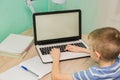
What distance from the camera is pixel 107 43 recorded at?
1.05 metres

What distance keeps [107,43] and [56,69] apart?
0.35m

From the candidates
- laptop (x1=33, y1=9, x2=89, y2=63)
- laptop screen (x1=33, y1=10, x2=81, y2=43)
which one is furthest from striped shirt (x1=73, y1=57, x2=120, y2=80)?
laptop screen (x1=33, y1=10, x2=81, y2=43)

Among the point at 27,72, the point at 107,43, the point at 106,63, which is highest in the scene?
the point at 107,43

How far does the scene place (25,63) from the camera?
1.33m

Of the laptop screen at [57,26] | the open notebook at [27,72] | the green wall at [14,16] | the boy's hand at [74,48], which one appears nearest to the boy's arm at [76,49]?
the boy's hand at [74,48]

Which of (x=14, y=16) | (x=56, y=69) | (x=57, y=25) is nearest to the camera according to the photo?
(x=56, y=69)

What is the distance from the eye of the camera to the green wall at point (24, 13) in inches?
61.8

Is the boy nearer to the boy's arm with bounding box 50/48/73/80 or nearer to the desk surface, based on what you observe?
the boy's arm with bounding box 50/48/73/80

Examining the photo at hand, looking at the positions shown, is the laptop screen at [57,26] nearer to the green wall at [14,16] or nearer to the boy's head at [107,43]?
the green wall at [14,16]

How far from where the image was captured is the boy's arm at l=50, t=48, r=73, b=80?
1181mm

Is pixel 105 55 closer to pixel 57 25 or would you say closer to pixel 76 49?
pixel 76 49

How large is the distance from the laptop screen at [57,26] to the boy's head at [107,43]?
1.45 ft

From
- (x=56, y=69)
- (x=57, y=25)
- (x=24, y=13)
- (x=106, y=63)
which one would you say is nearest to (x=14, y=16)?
(x=24, y=13)

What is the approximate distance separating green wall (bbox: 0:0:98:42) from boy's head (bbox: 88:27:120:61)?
74 centimetres
